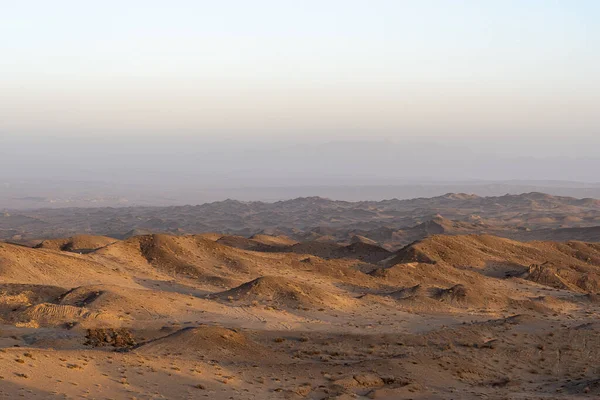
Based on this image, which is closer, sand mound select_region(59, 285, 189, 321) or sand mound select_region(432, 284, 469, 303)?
sand mound select_region(59, 285, 189, 321)

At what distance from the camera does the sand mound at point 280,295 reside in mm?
35500

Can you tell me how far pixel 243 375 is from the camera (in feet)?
72.5

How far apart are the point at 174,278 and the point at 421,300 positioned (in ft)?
46.9

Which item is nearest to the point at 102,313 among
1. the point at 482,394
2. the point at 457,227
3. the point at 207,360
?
the point at 207,360

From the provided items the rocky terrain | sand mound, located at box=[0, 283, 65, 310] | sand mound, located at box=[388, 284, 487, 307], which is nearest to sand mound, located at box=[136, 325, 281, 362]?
sand mound, located at box=[0, 283, 65, 310]

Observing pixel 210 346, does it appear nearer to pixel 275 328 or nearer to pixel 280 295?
pixel 275 328

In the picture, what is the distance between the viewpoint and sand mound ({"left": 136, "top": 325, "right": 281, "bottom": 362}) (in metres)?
23.5

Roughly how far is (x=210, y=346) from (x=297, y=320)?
885cm

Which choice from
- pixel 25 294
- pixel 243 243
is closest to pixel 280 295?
pixel 25 294

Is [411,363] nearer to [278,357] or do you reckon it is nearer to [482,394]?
[482,394]

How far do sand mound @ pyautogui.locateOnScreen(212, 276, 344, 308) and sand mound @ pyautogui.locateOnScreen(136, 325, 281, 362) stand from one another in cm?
941

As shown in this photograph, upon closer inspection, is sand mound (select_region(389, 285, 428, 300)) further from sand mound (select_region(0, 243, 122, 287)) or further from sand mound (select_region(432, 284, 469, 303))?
sand mound (select_region(0, 243, 122, 287))

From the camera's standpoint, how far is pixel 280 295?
36188 mm

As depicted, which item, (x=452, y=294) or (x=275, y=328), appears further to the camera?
(x=452, y=294)
